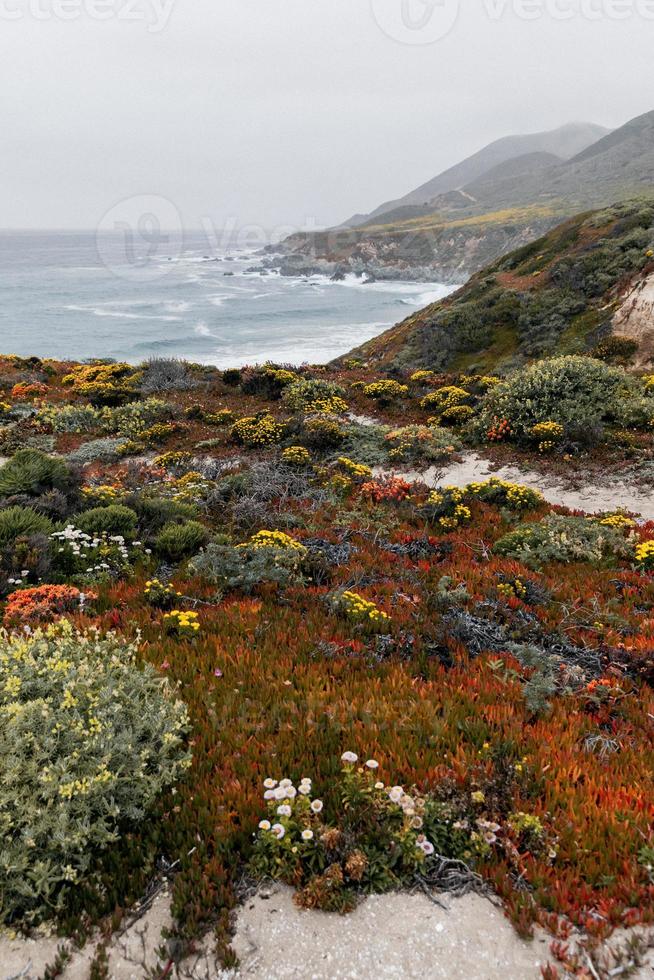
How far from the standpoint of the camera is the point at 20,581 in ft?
22.3

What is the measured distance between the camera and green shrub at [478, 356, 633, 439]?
16.2 m

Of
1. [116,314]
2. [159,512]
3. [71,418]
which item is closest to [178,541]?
[159,512]

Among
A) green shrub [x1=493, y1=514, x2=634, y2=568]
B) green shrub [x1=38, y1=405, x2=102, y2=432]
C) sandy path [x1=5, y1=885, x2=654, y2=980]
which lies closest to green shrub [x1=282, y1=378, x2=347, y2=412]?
green shrub [x1=38, y1=405, x2=102, y2=432]

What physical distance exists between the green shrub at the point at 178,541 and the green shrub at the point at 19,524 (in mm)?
1820

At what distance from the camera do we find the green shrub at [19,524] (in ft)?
26.5

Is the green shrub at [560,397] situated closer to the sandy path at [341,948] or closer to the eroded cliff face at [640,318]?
the eroded cliff face at [640,318]

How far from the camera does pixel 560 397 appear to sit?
1689 cm

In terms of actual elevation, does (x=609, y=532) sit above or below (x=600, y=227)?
below

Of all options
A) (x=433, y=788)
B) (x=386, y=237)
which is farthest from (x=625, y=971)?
(x=386, y=237)

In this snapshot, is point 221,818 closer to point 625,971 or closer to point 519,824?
point 519,824

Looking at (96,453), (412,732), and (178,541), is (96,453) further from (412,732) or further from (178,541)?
(412,732)

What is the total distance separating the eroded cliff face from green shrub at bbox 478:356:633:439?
16.5 ft

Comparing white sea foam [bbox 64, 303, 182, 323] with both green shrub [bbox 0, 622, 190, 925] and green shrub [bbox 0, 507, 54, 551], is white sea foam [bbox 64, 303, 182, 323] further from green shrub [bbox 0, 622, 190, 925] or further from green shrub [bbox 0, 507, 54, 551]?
green shrub [bbox 0, 622, 190, 925]

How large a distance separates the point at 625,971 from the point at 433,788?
134 centimetres
